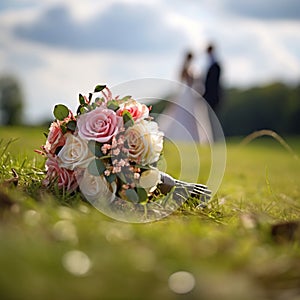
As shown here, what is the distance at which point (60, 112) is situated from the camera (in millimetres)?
3562

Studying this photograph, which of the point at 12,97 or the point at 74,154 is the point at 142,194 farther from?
the point at 12,97

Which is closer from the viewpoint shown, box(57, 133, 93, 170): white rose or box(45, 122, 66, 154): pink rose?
box(57, 133, 93, 170): white rose

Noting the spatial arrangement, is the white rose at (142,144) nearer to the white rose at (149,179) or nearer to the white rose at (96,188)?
the white rose at (149,179)

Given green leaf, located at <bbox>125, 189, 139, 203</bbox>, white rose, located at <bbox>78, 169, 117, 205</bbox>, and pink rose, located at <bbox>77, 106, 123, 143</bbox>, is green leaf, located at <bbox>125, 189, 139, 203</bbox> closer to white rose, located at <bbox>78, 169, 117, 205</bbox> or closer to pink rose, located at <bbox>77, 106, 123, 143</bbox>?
white rose, located at <bbox>78, 169, 117, 205</bbox>

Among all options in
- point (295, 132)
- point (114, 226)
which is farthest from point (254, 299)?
point (295, 132)

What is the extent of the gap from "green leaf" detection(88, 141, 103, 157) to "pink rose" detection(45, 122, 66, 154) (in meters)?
0.25

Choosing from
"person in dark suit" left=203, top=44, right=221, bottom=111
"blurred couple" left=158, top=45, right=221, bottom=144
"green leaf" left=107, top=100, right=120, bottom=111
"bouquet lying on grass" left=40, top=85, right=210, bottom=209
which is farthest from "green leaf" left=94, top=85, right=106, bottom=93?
"person in dark suit" left=203, top=44, right=221, bottom=111

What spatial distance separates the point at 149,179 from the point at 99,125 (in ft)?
1.25

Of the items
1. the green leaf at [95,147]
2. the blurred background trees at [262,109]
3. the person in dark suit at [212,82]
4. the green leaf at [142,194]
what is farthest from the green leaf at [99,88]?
the blurred background trees at [262,109]

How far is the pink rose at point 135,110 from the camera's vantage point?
3.46m

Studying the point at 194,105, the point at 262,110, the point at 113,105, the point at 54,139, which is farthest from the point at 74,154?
the point at 262,110

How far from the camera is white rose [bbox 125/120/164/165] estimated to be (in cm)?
338

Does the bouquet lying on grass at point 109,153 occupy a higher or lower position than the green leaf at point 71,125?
lower

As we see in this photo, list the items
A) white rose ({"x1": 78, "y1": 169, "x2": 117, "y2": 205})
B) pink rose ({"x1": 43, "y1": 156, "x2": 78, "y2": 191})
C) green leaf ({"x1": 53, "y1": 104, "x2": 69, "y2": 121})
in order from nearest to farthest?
white rose ({"x1": 78, "y1": 169, "x2": 117, "y2": 205})
pink rose ({"x1": 43, "y1": 156, "x2": 78, "y2": 191})
green leaf ({"x1": 53, "y1": 104, "x2": 69, "y2": 121})
